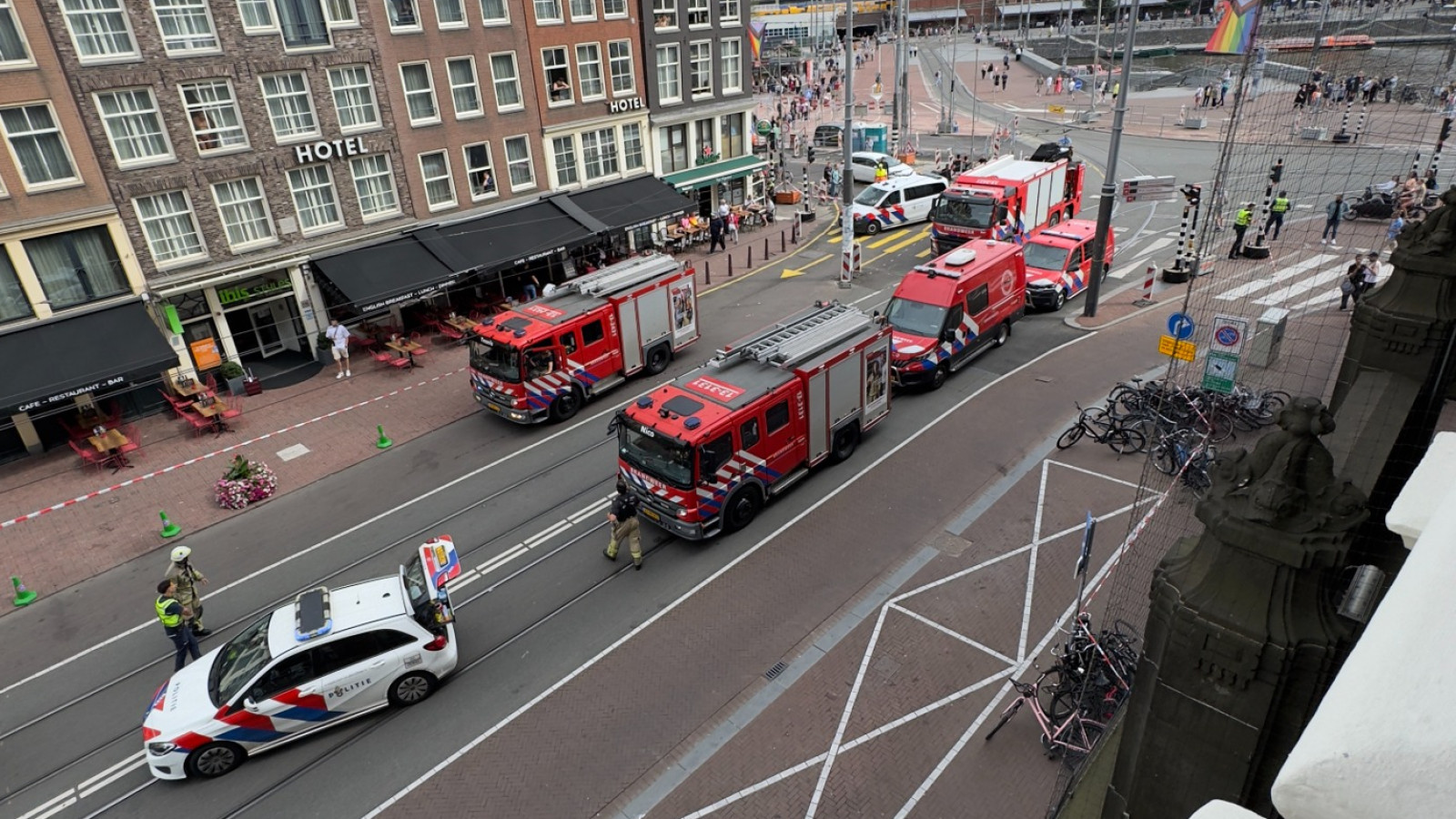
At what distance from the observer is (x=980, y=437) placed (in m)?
18.7

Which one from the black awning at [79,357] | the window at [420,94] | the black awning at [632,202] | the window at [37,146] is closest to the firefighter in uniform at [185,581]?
the black awning at [79,357]

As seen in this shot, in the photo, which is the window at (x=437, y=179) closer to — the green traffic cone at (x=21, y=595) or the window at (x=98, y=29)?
the window at (x=98, y=29)

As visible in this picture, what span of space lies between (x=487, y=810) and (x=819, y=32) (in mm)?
116086

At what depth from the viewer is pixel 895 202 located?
119ft

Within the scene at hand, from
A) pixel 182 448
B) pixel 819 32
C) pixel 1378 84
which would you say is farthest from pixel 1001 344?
pixel 819 32

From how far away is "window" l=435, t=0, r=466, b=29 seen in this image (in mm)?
25625

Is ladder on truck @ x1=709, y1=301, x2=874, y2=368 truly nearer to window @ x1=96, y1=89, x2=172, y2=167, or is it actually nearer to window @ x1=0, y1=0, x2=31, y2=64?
window @ x1=96, y1=89, x2=172, y2=167

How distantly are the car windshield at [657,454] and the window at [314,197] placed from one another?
49.3 ft

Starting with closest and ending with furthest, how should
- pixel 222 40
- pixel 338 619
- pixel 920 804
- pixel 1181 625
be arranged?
pixel 1181 625 → pixel 920 804 → pixel 338 619 → pixel 222 40

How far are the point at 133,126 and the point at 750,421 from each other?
1805cm

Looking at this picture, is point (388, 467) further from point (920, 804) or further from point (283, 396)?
point (920, 804)

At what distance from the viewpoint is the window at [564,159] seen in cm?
3012

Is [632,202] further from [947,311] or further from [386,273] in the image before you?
[947,311]

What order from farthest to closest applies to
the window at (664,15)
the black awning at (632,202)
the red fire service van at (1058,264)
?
the window at (664,15), the black awning at (632,202), the red fire service van at (1058,264)
